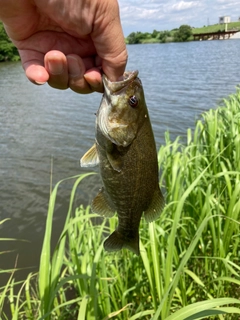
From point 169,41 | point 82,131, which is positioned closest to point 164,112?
point 82,131

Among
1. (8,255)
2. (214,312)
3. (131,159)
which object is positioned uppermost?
(131,159)

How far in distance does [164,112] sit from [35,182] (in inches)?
243

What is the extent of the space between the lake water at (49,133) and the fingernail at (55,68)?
4458 millimetres

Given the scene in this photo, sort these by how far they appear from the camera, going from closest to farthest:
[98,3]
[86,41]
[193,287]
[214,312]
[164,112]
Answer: [98,3] → [214,312] → [86,41] → [193,287] → [164,112]

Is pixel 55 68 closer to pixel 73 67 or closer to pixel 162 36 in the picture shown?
pixel 73 67

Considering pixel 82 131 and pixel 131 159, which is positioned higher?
pixel 131 159

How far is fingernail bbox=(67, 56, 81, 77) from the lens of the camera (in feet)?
6.36

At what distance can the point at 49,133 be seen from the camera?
11.5 m

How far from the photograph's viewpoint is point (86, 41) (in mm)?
2086

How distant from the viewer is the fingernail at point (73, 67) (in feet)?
6.36

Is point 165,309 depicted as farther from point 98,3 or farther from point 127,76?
point 98,3

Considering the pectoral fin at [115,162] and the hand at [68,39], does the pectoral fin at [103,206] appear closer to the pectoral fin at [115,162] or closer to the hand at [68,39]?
the pectoral fin at [115,162]

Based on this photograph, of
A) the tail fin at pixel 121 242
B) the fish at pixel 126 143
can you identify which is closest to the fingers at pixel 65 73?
the fish at pixel 126 143

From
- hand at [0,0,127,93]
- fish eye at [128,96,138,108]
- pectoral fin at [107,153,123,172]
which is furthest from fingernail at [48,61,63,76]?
pectoral fin at [107,153,123,172]
